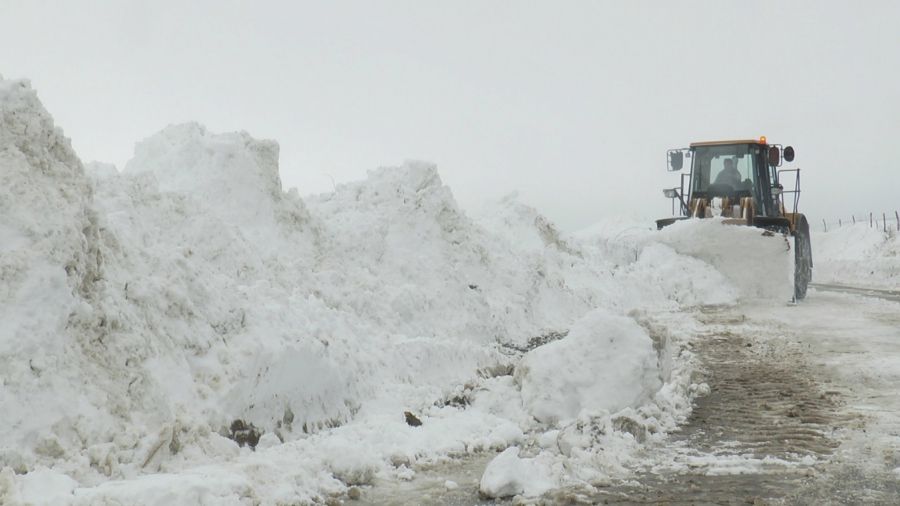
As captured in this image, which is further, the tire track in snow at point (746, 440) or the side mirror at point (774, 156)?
the side mirror at point (774, 156)

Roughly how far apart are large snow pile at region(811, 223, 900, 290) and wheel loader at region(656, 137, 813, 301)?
19.5 feet

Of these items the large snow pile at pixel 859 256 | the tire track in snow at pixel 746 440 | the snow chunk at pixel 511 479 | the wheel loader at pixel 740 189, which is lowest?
the large snow pile at pixel 859 256

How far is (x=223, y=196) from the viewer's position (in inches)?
358

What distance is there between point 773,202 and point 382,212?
8274 mm

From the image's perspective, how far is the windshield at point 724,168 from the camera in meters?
14.6

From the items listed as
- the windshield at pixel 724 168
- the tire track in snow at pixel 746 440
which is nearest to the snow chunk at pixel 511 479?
the tire track in snow at pixel 746 440

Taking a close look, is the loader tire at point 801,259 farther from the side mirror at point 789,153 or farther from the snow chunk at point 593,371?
the snow chunk at point 593,371

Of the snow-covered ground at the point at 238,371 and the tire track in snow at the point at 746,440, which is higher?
the snow-covered ground at the point at 238,371

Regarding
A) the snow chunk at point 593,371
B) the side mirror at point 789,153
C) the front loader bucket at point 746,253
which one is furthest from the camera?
the side mirror at point 789,153

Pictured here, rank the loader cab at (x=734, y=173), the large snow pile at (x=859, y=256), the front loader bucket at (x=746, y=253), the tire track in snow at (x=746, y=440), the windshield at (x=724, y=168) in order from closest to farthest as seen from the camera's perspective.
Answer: the tire track in snow at (x=746, y=440) → the front loader bucket at (x=746, y=253) → the loader cab at (x=734, y=173) → the windshield at (x=724, y=168) → the large snow pile at (x=859, y=256)

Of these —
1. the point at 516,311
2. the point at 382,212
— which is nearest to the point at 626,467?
the point at 516,311

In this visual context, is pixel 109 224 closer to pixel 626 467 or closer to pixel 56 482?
pixel 56 482

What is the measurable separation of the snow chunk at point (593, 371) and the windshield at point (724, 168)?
33.3 feet

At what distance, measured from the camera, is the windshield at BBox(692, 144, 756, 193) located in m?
14.6
